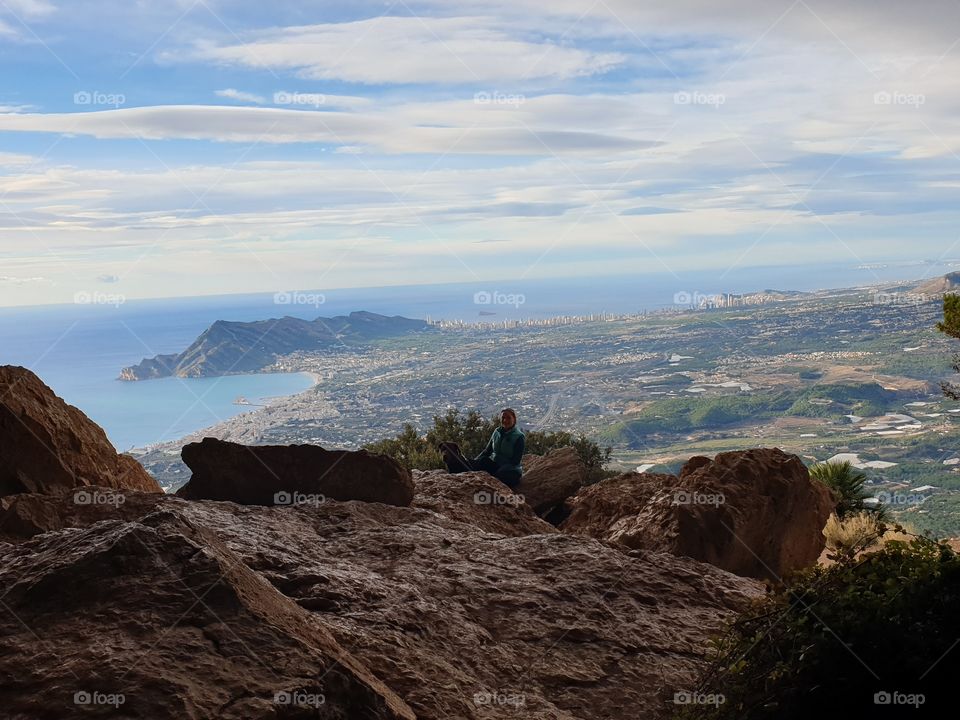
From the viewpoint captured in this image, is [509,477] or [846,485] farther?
[846,485]

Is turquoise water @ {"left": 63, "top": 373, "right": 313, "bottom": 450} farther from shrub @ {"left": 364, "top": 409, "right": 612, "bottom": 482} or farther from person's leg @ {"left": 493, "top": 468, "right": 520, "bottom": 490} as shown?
person's leg @ {"left": 493, "top": 468, "right": 520, "bottom": 490}

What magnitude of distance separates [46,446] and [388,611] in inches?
192

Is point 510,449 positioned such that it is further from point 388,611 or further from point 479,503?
point 388,611

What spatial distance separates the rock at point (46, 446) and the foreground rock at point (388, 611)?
5.03 feet

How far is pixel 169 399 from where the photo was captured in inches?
1345

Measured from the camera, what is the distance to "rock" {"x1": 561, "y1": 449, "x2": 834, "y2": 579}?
9258mm

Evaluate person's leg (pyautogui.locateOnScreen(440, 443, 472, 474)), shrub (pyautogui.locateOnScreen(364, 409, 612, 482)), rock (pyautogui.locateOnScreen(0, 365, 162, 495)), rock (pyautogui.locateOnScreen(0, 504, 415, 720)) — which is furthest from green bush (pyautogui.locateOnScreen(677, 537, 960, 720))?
shrub (pyautogui.locateOnScreen(364, 409, 612, 482))

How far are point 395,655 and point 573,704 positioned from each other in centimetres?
115

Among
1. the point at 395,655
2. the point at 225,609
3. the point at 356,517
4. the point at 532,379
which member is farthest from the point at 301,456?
the point at 532,379

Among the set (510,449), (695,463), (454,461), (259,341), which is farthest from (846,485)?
(259,341)

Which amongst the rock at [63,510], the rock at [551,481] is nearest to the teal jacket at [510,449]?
the rock at [551,481]

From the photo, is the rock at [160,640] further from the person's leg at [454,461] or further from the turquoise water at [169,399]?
the turquoise water at [169,399]

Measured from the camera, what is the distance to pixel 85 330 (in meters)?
77.9

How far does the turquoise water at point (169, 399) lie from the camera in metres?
30.2
